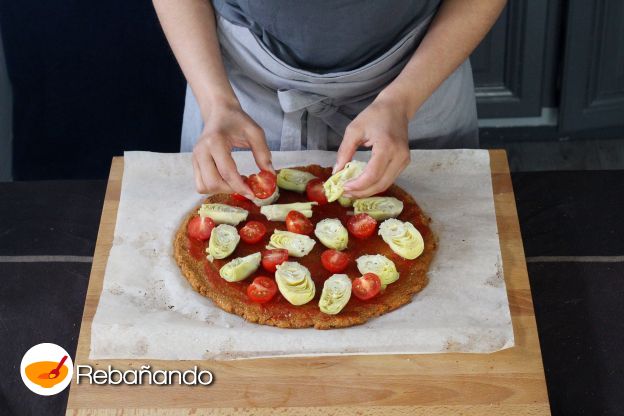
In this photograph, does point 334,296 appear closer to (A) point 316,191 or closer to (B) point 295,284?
(B) point 295,284

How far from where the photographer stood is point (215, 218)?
6.47 ft

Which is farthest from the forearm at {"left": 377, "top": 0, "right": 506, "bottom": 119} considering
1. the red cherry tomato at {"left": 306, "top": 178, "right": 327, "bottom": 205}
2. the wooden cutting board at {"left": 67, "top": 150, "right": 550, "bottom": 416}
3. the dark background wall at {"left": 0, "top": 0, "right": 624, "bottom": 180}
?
the dark background wall at {"left": 0, "top": 0, "right": 624, "bottom": 180}

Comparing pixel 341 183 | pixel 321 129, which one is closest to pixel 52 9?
pixel 321 129

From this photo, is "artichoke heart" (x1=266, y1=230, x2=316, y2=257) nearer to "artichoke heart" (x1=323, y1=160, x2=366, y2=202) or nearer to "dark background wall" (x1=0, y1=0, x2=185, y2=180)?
"artichoke heart" (x1=323, y1=160, x2=366, y2=202)

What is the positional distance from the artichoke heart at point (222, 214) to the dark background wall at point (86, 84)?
4.42ft

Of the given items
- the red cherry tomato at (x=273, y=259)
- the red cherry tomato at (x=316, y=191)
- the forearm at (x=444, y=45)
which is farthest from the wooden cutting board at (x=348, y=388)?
the forearm at (x=444, y=45)

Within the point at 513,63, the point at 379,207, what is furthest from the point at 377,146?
the point at 513,63

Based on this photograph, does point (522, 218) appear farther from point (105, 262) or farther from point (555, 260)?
point (105, 262)

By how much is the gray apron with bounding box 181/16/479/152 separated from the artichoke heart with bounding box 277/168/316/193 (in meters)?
0.16

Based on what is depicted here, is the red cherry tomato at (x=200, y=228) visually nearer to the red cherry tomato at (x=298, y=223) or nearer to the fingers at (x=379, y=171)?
the red cherry tomato at (x=298, y=223)

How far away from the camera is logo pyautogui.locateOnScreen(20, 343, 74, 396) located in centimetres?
179

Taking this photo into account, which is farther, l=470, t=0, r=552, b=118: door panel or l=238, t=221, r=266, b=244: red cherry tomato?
l=470, t=0, r=552, b=118: door panel

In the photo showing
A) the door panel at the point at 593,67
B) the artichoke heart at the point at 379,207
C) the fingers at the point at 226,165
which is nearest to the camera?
the fingers at the point at 226,165

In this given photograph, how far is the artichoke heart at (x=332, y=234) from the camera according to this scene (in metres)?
1.89
